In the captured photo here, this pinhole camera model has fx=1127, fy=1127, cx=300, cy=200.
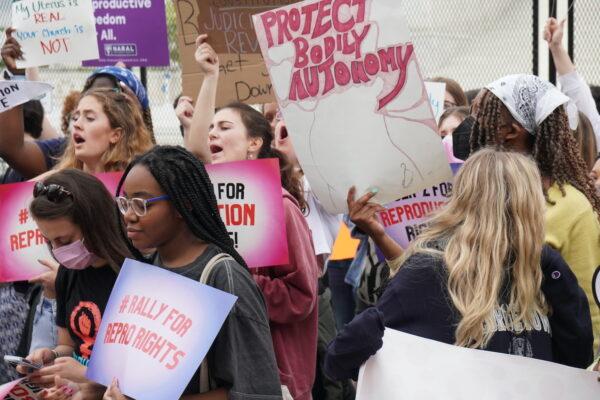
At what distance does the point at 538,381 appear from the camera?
3.11 m

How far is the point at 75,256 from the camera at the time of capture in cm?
386

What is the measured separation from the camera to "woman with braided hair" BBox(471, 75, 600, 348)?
3.98m

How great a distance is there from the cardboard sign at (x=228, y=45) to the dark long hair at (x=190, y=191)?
7.35 ft

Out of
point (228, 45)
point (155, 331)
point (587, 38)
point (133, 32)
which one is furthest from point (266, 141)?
point (587, 38)

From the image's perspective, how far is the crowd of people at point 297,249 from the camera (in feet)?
10.5

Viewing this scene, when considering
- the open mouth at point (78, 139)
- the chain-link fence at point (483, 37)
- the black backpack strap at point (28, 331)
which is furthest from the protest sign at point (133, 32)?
the black backpack strap at point (28, 331)

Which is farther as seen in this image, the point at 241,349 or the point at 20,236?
the point at 20,236

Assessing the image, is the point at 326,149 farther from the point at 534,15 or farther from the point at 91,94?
the point at 534,15

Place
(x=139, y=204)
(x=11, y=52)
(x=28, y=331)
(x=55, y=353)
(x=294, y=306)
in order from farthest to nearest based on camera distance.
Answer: (x=11, y=52) → (x=294, y=306) → (x=28, y=331) → (x=55, y=353) → (x=139, y=204)

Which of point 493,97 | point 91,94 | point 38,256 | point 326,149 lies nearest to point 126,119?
point 91,94

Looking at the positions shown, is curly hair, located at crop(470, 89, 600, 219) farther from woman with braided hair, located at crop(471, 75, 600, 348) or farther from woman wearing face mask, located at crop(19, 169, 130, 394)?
woman wearing face mask, located at crop(19, 169, 130, 394)

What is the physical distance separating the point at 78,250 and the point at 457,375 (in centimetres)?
145

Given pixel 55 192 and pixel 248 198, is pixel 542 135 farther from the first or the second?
pixel 55 192

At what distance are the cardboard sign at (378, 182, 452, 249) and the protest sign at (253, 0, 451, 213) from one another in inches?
23.0
